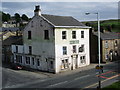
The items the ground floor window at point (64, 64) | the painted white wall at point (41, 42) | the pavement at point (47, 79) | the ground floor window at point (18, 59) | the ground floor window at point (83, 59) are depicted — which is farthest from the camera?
the ground floor window at point (18, 59)

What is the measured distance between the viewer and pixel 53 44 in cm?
2994

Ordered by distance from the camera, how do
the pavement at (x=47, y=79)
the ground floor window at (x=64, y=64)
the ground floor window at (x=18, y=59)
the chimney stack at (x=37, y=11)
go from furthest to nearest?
1. the ground floor window at (x=18, y=59)
2. the chimney stack at (x=37, y=11)
3. the ground floor window at (x=64, y=64)
4. the pavement at (x=47, y=79)

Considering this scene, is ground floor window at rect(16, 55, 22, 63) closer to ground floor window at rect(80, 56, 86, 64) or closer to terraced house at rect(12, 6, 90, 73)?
terraced house at rect(12, 6, 90, 73)

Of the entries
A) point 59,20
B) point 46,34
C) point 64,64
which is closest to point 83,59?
point 64,64

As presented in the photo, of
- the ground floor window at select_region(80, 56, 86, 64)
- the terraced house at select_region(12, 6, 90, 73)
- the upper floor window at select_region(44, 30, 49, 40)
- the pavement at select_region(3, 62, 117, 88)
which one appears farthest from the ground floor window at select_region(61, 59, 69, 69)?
the upper floor window at select_region(44, 30, 49, 40)

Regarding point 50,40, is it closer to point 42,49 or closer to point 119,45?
Answer: point 42,49

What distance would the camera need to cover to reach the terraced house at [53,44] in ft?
99.1

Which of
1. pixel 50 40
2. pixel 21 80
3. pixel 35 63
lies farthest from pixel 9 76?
pixel 50 40

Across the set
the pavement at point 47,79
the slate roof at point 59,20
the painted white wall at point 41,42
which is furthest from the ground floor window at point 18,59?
the slate roof at point 59,20

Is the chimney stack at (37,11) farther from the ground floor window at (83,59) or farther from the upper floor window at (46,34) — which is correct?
the ground floor window at (83,59)

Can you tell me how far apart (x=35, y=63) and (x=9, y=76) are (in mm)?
6539

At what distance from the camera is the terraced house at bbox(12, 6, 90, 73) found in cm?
3022

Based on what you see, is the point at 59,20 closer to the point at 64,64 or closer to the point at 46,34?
the point at 46,34

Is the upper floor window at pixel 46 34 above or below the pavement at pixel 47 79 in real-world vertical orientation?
above
